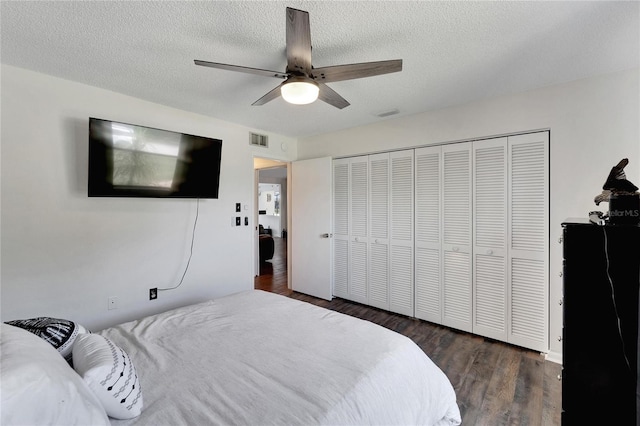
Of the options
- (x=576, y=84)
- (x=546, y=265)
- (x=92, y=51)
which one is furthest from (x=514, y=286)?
(x=92, y=51)

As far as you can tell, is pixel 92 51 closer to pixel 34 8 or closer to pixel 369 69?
pixel 34 8

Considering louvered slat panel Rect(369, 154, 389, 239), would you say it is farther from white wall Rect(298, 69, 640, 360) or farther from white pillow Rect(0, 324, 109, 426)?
white pillow Rect(0, 324, 109, 426)

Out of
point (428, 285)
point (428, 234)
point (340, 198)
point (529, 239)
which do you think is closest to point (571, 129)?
point (529, 239)

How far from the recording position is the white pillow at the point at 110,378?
0.97 m

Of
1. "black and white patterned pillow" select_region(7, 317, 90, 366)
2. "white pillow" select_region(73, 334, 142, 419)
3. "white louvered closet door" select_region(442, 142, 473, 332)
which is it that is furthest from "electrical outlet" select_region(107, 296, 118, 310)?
"white louvered closet door" select_region(442, 142, 473, 332)

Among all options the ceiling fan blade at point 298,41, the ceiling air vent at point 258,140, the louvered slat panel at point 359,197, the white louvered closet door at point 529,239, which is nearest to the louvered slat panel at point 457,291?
the white louvered closet door at point 529,239

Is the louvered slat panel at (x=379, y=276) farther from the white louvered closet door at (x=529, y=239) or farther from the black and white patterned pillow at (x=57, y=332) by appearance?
the black and white patterned pillow at (x=57, y=332)

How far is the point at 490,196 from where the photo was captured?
8.91ft

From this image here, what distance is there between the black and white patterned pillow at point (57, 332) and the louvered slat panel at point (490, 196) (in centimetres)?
314

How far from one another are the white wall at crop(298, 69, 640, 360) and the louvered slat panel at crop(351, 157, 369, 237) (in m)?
1.16

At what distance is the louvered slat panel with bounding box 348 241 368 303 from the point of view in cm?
370

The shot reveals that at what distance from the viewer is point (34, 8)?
4.82 feet

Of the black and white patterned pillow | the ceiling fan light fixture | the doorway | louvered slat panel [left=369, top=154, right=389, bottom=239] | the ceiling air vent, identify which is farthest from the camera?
the doorway

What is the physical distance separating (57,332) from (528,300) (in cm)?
335
